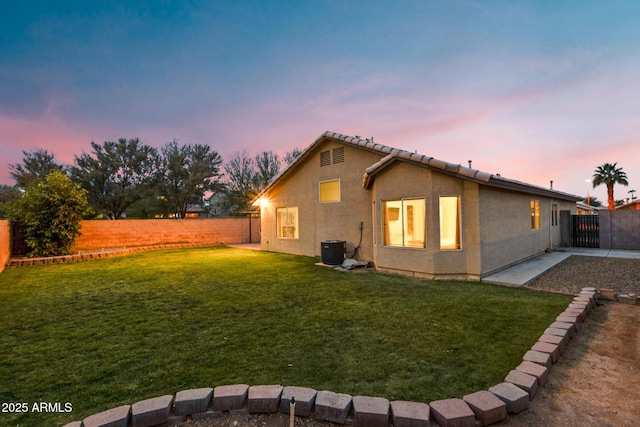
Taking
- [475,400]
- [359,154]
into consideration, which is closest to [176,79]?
[359,154]

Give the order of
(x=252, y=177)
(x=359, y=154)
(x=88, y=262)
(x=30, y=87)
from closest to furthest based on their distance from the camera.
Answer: (x=359, y=154)
(x=88, y=262)
(x=30, y=87)
(x=252, y=177)

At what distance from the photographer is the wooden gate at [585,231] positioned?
12.5 meters

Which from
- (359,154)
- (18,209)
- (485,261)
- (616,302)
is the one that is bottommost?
(616,302)

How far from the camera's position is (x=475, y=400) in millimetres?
2236

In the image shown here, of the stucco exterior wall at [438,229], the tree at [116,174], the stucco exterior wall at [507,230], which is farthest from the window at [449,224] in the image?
the tree at [116,174]

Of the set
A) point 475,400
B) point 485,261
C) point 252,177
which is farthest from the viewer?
point 252,177

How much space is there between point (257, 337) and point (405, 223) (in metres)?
5.38

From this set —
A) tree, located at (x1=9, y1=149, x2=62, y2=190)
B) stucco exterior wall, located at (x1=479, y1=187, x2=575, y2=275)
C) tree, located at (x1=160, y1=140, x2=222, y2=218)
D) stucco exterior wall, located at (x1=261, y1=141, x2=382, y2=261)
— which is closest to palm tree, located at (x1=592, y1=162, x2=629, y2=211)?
stucco exterior wall, located at (x1=479, y1=187, x2=575, y2=275)

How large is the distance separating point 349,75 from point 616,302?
11138mm

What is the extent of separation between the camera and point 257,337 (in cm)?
371

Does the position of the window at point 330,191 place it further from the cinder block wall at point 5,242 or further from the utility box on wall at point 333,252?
the cinder block wall at point 5,242

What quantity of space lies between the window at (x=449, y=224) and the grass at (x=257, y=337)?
1.08 metres

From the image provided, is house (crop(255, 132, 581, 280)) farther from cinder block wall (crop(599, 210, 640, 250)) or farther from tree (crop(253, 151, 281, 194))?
tree (crop(253, 151, 281, 194))

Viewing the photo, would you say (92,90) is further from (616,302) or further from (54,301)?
(616,302)
